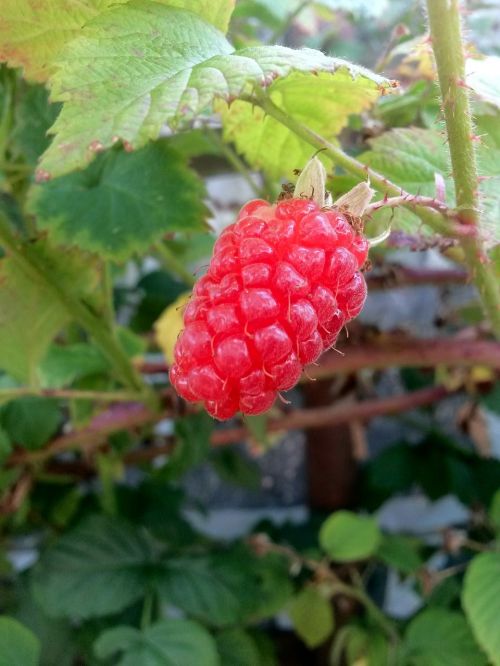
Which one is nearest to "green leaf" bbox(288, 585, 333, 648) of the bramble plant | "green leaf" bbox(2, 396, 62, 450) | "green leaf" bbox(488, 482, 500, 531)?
the bramble plant

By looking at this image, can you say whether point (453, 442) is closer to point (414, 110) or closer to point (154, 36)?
point (414, 110)

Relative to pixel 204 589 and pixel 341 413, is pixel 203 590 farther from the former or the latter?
pixel 341 413

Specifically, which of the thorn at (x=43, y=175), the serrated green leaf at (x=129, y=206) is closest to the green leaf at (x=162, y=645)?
the serrated green leaf at (x=129, y=206)

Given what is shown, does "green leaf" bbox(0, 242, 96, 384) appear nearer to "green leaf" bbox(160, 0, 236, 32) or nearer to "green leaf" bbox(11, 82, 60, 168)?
"green leaf" bbox(11, 82, 60, 168)

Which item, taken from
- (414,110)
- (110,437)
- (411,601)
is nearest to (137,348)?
(110,437)

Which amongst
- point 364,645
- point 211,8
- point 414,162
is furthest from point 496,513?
point 211,8

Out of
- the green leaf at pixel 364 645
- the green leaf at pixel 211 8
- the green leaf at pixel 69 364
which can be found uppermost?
the green leaf at pixel 211 8

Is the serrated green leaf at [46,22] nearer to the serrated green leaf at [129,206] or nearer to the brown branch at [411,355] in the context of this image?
the serrated green leaf at [129,206]
